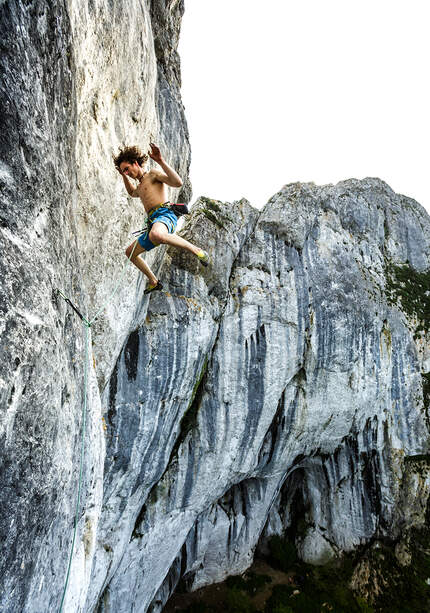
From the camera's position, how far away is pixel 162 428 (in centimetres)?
1041

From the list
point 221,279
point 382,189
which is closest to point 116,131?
point 221,279

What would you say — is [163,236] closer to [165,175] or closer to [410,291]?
[165,175]

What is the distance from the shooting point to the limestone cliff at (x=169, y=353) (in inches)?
121

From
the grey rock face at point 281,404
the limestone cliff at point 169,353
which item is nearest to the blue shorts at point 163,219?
the limestone cliff at point 169,353

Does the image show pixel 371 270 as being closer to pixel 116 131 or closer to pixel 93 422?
pixel 116 131

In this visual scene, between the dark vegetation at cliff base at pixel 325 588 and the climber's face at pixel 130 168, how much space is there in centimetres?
1687

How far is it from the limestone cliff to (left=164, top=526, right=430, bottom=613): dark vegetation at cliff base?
64 centimetres

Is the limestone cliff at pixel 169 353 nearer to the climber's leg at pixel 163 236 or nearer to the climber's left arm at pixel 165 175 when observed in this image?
the climber's left arm at pixel 165 175

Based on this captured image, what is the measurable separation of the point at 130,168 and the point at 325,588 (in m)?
19.2

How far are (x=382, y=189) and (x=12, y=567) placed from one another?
24.5 meters

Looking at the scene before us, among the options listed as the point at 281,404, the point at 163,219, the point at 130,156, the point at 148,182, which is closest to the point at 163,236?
the point at 163,219

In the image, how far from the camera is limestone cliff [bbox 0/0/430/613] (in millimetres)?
3076

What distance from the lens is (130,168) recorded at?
236 inches

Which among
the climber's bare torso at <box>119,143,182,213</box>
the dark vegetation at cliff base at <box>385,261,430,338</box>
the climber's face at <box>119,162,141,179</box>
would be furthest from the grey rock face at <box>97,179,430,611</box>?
the climber's face at <box>119,162,141,179</box>
